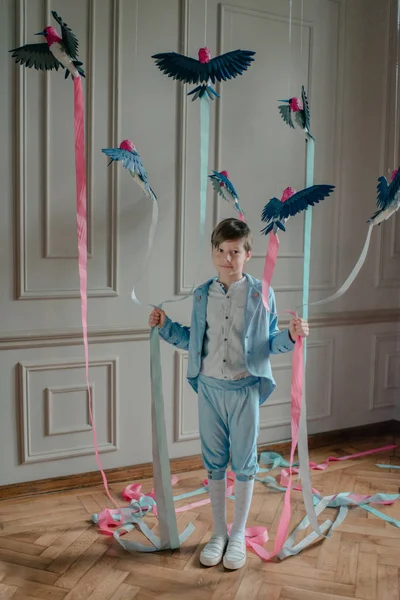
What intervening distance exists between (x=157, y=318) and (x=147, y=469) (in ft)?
3.57

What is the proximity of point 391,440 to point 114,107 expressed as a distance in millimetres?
2424

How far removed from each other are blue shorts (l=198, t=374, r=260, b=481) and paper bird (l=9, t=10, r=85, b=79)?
3.80 ft

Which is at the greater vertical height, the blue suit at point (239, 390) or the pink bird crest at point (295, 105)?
the pink bird crest at point (295, 105)

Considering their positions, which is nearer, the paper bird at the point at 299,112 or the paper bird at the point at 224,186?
the paper bird at the point at 299,112

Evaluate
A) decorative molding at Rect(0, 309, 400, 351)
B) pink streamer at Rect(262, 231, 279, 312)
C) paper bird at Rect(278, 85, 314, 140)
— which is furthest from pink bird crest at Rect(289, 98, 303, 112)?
decorative molding at Rect(0, 309, 400, 351)

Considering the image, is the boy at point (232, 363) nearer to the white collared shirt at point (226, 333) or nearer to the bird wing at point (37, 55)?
the white collared shirt at point (226, 333)

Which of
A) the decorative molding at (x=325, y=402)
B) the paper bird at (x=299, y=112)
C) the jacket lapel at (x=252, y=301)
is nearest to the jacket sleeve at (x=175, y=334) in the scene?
the jacket lapel at (x=252, y=301)

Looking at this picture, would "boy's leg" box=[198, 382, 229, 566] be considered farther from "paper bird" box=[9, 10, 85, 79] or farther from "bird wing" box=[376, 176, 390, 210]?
"paper bird" box=[9, 10, 85, 79]

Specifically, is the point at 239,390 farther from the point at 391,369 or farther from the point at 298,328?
the point at 391,369

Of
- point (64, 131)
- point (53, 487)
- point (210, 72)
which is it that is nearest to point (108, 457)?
point (53, 487)

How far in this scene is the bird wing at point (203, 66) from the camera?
198 cm

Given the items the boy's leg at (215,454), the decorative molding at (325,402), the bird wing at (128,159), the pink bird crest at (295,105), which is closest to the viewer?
the bird wing at (128,159)

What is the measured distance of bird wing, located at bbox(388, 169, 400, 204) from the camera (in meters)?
2.12

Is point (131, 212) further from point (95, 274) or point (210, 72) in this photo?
point (210, 72)
